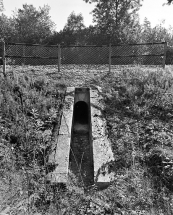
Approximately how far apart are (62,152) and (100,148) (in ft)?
3.03

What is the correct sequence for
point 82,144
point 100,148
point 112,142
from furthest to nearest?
point 82,144 → point 112,142 → point 100,148

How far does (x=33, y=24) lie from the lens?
Answer: 3022 cm

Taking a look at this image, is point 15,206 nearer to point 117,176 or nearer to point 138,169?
point 117,176

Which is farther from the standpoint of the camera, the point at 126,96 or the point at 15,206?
the point at 126,96

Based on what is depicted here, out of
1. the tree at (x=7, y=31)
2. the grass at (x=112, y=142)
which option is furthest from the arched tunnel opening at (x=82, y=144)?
the tree at (x=7, y=31)

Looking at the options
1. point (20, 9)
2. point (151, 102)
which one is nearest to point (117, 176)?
point (151, 102)

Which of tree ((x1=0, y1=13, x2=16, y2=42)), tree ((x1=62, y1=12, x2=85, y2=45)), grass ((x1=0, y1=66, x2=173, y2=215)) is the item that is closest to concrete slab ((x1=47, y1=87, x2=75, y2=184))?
grass ((x1=0, y1=66, x2=173, y2=215))

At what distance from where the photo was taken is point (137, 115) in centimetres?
723

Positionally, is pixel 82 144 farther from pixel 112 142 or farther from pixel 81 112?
pixel 81 112

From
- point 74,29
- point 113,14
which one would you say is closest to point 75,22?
point 74,29

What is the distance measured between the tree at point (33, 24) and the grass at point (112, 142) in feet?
61.9

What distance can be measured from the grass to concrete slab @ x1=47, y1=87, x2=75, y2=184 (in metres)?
0.19

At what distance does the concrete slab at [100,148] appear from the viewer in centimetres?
464

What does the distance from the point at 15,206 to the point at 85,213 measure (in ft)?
3.77
